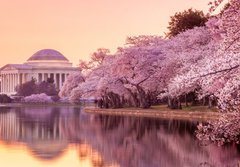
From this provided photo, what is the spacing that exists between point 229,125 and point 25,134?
2430cm

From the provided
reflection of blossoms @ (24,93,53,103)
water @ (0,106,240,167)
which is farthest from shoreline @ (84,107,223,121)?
reflection of blossoms @ (24,93,53,103)

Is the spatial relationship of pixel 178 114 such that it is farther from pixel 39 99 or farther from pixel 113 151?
pixel 39 99

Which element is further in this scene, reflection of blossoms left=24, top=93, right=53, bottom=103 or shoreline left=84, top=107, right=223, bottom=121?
reflection of blossoms left=24, top=93, right=53, bottom=103

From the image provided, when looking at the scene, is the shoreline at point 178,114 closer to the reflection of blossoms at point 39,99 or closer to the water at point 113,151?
the water at point 113,151

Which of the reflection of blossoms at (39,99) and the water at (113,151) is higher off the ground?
the reflection of blossoms at (39,99)

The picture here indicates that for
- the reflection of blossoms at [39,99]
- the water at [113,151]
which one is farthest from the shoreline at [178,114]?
the reflection of blossoms at [39,99]

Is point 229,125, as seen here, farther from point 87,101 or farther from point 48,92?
point 48,92

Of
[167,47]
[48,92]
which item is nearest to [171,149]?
[167,47]

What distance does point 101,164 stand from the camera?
21.7 meters

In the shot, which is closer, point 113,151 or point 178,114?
point 113,151

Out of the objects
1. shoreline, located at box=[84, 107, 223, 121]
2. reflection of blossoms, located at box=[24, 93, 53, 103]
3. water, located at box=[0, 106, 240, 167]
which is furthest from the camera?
reflection of blossoms, located at box=[24, 93, 53, 103]

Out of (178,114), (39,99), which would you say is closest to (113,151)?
(178,114)

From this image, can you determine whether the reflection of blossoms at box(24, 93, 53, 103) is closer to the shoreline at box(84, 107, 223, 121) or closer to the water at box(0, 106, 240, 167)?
the shoreline at box(84, 107, 223, 121)

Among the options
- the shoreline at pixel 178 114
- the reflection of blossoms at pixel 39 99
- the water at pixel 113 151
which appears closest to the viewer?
the water at pixel 113 151
